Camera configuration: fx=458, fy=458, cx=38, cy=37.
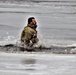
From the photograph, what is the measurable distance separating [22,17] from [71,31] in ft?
27.2

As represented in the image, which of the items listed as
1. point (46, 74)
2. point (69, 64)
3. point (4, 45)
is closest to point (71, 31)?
point (4, 45)

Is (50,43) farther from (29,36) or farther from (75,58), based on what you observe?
(75,58)

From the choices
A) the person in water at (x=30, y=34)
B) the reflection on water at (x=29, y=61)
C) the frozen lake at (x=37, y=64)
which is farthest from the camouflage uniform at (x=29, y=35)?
the reflection on water at (x=29, y=61)

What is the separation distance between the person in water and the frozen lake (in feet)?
6.56

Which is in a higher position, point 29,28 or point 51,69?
point 29,28

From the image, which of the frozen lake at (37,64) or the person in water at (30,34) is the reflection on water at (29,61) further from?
the person in water at (30,34)

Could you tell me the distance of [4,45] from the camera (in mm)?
17938

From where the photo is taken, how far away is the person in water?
52.8ft

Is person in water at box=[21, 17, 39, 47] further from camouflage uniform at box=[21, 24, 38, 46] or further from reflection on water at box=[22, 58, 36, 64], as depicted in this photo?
reflection on water at box=[22, 58, 36, 64]

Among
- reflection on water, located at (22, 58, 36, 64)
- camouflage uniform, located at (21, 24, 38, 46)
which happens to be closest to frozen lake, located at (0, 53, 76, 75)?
reflection on water, located at (22, 58, 36, 64)

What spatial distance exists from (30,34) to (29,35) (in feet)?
0.40

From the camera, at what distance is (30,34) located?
1623 cm

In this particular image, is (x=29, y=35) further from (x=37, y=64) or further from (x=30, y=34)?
(x=37, y=64)

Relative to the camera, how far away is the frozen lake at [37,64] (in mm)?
11266
